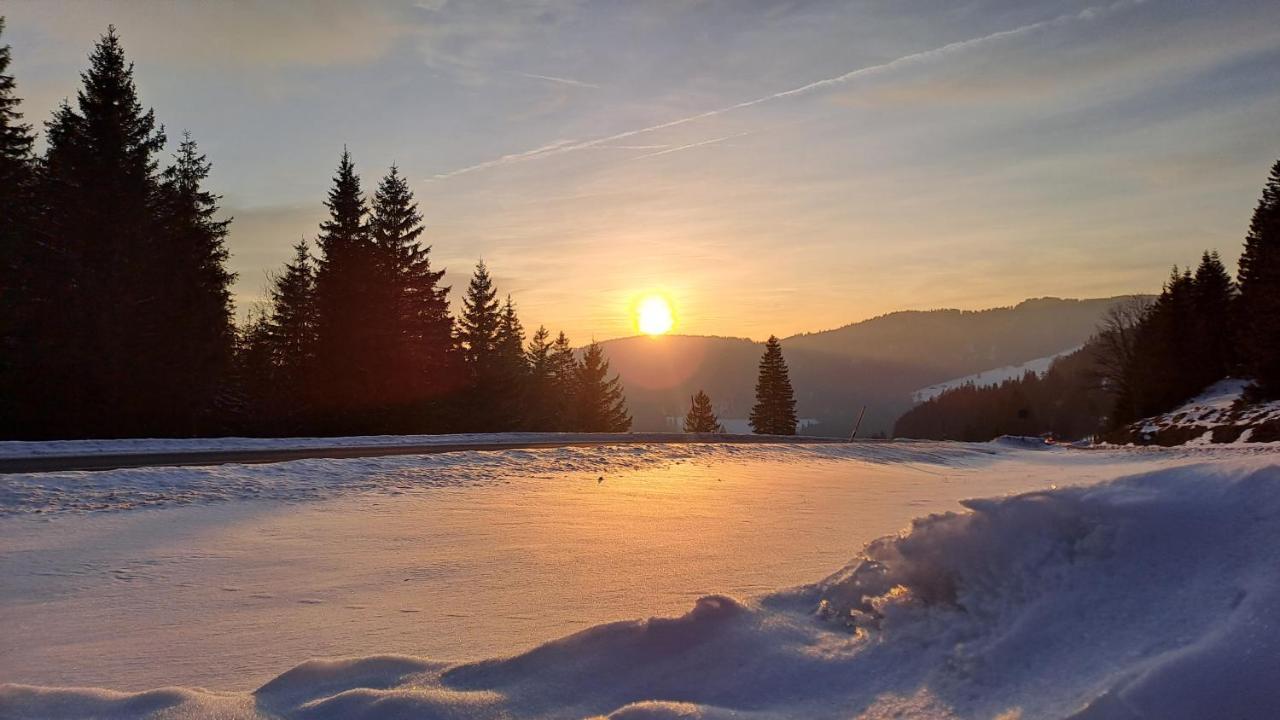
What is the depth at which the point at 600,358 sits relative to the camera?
56.7m

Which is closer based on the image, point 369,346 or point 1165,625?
point 1165,625

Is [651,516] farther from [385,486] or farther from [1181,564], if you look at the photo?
[1181,564]

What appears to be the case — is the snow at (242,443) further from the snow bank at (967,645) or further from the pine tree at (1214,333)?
the pine tree at (1214,333)

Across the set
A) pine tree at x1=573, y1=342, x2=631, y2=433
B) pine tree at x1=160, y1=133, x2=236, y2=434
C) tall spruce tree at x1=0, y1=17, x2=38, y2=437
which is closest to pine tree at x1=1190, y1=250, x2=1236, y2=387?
pine tree at x1=573, y1=342, x2=631, y2=433

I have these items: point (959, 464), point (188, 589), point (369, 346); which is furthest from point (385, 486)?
point (369, 346)

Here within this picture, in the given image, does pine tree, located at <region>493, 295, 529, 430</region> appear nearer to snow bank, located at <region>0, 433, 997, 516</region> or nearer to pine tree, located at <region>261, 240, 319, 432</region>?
pine tree, located at <region>261, 240, 319, 432</region>

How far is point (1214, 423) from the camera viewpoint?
114 ft

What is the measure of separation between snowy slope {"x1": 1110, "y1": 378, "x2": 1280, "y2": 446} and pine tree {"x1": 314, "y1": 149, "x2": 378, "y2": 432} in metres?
30.9

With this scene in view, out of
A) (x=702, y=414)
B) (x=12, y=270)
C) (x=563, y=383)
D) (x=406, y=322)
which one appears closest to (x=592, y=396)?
(x=563, y=383)

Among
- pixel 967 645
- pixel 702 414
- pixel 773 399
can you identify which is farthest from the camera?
pixel 702 414

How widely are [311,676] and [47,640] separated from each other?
235 centimetres

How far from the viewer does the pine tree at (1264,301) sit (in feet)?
118

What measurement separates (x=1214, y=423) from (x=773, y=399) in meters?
28.7

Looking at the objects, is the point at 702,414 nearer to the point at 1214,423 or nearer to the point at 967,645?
the point at 1214,423
